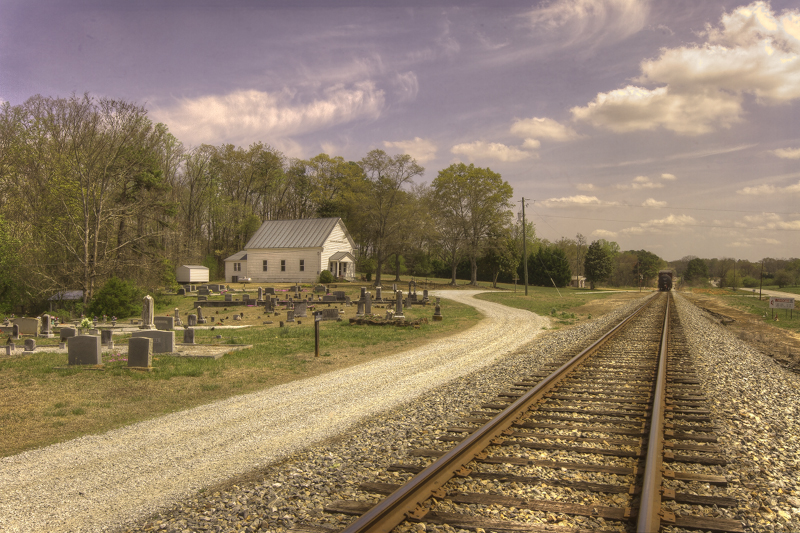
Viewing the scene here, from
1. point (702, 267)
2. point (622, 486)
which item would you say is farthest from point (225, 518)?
point (702, 267)

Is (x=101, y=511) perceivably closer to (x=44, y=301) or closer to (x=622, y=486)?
(x=622, y=486)

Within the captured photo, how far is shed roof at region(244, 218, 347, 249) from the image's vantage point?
52281 mm

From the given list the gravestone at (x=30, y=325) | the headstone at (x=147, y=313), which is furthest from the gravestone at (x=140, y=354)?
the gravestone at (x=30, y=325)

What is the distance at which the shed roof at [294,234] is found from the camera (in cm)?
5228

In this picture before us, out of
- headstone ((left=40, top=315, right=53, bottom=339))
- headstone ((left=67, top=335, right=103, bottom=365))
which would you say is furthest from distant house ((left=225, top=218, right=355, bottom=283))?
headstone ((left=67, top=335, right=103, bottom=365))

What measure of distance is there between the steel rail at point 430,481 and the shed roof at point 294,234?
1813 inches

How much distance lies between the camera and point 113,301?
22469 mm

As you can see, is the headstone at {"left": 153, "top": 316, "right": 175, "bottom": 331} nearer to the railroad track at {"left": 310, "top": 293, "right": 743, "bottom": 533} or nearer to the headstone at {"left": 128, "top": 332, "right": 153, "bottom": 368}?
the headstone at {"left": 128, "top": 332, "right": 153, "bottom": 368}

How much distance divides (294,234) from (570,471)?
51.3 metres

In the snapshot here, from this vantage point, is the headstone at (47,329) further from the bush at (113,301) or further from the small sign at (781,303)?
the small sign at (781,303)

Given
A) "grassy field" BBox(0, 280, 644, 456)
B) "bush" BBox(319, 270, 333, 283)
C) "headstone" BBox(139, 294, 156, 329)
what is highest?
"bush" BBox(319, 270, 333, 283)

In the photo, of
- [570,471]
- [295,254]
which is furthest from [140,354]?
[295,254]

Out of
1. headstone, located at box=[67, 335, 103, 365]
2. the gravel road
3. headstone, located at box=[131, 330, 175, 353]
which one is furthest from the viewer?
headstone, located at box=[131, 330, 175, 353]

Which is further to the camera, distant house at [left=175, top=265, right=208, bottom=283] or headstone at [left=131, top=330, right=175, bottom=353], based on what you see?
distant house at [left=175, top=265, right=208, bottom=283]
